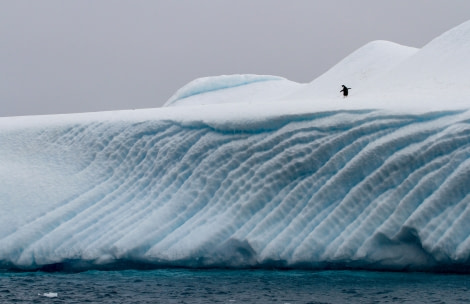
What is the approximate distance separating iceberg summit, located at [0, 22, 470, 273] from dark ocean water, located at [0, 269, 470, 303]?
0.16m

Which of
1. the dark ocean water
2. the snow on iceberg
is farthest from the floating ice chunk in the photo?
the snow on iceberg

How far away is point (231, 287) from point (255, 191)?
1.35m

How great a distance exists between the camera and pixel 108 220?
22.7ft

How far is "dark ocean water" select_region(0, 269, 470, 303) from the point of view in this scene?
5.14m

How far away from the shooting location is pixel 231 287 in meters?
5.61

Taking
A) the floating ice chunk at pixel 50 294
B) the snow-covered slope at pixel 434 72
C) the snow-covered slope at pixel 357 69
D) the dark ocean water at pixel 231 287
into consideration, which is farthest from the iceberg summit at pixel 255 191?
the snow-covered slope at pixel 357 69

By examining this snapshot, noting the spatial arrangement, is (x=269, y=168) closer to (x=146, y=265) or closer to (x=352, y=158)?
(x=352, y=158)

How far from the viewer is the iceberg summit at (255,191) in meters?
6.20

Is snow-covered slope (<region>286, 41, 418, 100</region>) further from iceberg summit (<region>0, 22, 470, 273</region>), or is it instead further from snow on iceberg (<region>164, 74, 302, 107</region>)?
iceberg summit (<region>0, 22, 470, 273</region>)

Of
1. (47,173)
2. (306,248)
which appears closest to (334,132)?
(306,248)

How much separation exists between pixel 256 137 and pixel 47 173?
2.43 m

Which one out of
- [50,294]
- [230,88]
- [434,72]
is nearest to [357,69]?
[230,88]

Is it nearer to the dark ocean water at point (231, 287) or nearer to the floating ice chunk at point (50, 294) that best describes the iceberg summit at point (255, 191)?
the dark ocean water at point (231, 287)

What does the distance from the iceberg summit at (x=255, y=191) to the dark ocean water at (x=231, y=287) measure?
16cm
